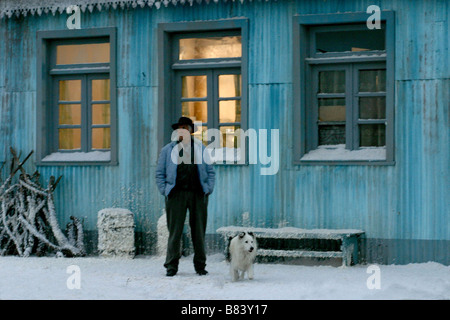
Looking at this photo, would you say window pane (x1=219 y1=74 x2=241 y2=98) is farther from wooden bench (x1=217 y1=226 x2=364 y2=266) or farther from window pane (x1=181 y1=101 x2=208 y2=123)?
wooden bench (x1=217 y1=226 x2=364 y2=266)

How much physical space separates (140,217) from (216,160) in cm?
158

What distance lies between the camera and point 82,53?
15789mm

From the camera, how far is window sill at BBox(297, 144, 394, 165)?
547 inches

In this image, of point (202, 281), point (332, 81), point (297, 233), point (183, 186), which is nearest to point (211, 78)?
point (332, 81)

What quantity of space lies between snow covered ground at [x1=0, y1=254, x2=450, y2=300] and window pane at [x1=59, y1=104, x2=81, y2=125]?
248cm

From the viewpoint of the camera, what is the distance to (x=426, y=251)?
13500mm

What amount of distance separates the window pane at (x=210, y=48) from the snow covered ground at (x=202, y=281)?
3.13 meters

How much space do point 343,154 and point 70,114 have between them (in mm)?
4762

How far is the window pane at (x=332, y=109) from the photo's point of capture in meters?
14.3

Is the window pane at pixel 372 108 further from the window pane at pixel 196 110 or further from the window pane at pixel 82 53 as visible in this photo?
the window pane at pixel 82 53

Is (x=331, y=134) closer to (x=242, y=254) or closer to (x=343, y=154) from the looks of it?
(x=343, y=154)

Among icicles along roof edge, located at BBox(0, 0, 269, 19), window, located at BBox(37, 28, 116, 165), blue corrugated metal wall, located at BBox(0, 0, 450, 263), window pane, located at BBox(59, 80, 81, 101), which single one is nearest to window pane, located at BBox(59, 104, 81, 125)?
window, located at BBox(37, 28, 116, 165)

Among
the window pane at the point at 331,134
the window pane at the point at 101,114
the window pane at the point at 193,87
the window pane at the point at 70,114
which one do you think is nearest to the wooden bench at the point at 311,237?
the window pane at the point at 331,134
